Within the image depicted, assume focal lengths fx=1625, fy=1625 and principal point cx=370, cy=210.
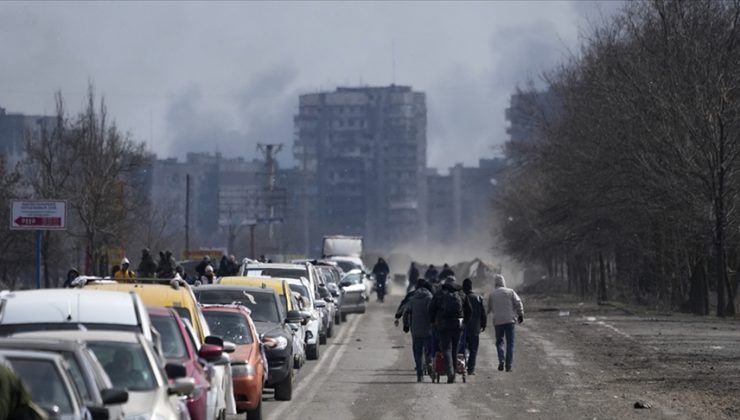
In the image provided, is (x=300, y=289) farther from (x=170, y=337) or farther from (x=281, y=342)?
(x=170, y=337)

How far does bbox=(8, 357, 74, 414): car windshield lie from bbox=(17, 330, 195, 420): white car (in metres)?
1.30

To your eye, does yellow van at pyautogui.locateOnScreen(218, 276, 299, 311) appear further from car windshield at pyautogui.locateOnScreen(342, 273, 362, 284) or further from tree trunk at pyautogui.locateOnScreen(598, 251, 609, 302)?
tree trunk at pyautogui.locateOnScreen(598, 251, 609, 302)

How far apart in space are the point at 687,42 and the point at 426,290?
23.7m

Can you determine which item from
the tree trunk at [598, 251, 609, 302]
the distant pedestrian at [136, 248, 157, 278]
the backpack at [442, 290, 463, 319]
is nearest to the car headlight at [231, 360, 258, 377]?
the backpack at [442, 290, 463, 319]

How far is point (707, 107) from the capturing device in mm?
46344

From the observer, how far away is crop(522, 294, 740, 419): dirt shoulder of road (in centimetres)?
2192

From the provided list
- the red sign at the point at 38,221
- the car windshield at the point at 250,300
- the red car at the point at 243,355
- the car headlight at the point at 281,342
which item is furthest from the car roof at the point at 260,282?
the red sign at the point at 38,221

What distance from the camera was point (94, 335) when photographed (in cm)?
1272

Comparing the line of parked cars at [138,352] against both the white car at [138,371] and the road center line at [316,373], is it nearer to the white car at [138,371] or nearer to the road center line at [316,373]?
the white car at [138,371]

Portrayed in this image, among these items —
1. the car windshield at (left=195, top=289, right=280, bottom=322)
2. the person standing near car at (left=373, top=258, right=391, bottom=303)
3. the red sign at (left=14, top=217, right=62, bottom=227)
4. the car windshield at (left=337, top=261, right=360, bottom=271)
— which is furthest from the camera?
the person standing near car at (left=373, top=258, right=391, bottom=303)

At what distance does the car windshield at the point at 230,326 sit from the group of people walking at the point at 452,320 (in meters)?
6.01

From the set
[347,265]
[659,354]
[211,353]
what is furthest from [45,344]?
[347,265]

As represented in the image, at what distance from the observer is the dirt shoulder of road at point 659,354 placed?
71.9 feet

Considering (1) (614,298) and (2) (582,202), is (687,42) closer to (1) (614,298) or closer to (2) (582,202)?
(2) (582,202)
